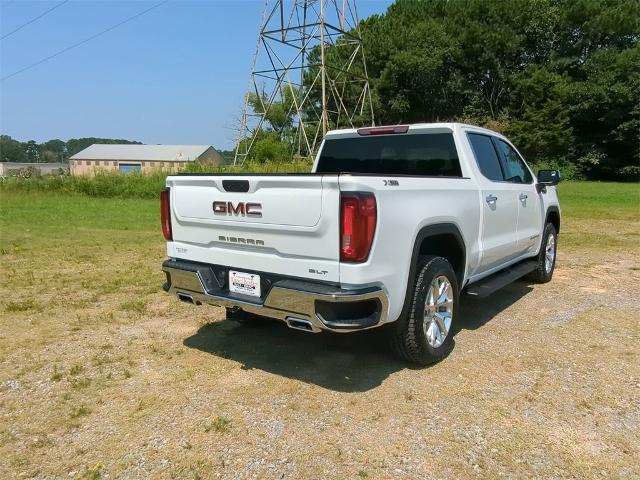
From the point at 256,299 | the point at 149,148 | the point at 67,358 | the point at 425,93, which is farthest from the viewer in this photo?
the point at 149,148

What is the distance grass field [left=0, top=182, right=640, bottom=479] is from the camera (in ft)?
9.45

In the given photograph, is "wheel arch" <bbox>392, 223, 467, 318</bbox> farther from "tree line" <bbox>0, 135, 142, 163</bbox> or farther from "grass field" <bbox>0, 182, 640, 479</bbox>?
"tree line" <bbox>0, 135, 142, 163</bbox>

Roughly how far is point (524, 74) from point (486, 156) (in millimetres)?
41006

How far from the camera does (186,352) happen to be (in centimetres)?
448

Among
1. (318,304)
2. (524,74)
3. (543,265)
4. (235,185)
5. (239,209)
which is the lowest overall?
(543,265)

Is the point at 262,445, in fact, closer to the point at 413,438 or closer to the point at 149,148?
the point at 413,438

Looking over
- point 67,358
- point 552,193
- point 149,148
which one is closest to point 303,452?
point 67,358

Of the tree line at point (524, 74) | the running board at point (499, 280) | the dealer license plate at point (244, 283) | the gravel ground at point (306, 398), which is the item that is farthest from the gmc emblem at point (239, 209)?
the tree line at point (524, 74)

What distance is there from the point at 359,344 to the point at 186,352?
1.50m

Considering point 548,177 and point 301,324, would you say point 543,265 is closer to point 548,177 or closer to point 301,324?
point 548,177

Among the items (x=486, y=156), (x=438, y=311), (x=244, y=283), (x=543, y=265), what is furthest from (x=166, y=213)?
(x=543, y=265)

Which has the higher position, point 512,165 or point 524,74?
point 524,74

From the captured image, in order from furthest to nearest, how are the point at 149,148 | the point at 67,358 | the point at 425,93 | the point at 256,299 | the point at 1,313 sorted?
the point at 149,148
the point at 425,93
the point at 1,313
the point at 67,358
the point at 256,299

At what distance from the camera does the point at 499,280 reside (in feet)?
17.1
